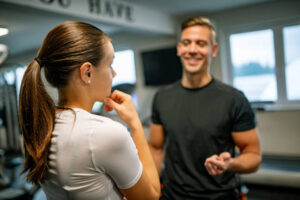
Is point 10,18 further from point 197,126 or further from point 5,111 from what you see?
point 197,126

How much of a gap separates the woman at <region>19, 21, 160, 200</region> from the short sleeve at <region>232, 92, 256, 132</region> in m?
0.68

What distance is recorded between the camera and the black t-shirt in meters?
1.26

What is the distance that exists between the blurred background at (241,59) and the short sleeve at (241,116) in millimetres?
2291

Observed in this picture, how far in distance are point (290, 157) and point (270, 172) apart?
762 mm

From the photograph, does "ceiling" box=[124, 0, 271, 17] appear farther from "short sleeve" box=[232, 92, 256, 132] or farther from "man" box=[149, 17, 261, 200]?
"short sleeve" box=[232, 92, 256, 132]

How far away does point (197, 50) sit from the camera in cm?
145

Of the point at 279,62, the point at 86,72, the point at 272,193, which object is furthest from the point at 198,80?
the point at 279,62

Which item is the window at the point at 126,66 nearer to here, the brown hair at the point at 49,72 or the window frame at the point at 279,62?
the window frame at the point at 279,62

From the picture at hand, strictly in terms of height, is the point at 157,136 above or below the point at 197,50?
below

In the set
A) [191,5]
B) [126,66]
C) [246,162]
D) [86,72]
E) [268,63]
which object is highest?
[191,5]

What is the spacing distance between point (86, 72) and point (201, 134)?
0.79 metres

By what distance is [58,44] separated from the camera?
0.68m

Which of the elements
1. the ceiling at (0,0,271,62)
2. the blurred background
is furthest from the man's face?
the ceiling at (0,0,271,62)

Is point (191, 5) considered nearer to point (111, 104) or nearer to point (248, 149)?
point (248, 149)
